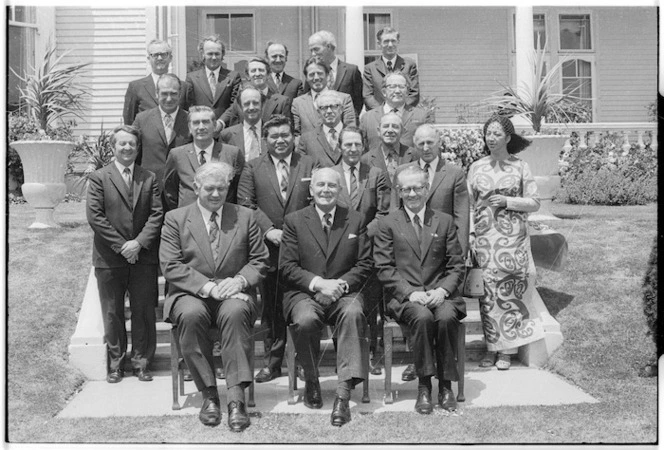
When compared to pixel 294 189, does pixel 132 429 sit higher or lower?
lower

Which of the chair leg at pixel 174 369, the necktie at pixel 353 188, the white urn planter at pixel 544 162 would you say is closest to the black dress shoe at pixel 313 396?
the chair leg at pixel 174 369

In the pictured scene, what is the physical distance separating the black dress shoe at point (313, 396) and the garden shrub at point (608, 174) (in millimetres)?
7331

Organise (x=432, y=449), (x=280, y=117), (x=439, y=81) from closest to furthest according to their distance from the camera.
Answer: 1. (x=432, y=449)
2. (x=280, y=117)
3. (x=439, y=81)

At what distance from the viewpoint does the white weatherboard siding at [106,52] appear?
13.0 meters

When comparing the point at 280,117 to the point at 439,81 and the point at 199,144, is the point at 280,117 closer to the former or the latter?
the point at 199,144

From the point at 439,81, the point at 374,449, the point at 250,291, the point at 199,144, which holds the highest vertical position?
the point at 439,81

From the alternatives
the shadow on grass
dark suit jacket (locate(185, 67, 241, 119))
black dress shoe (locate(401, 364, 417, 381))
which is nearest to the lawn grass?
the shadow on grass

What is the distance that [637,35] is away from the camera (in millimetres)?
17406

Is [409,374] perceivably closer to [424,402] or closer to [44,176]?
[424,402]

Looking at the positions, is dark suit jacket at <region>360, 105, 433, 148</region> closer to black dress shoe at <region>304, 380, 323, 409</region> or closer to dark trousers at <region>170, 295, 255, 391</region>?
dark trousers at <region>170, 295, 255, 391</region>

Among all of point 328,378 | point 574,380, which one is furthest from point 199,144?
point 574,380

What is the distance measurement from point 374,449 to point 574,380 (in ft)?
6.74

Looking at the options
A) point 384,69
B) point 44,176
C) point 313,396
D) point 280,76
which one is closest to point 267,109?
point 280,76

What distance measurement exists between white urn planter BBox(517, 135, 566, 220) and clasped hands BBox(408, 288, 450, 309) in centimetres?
371
